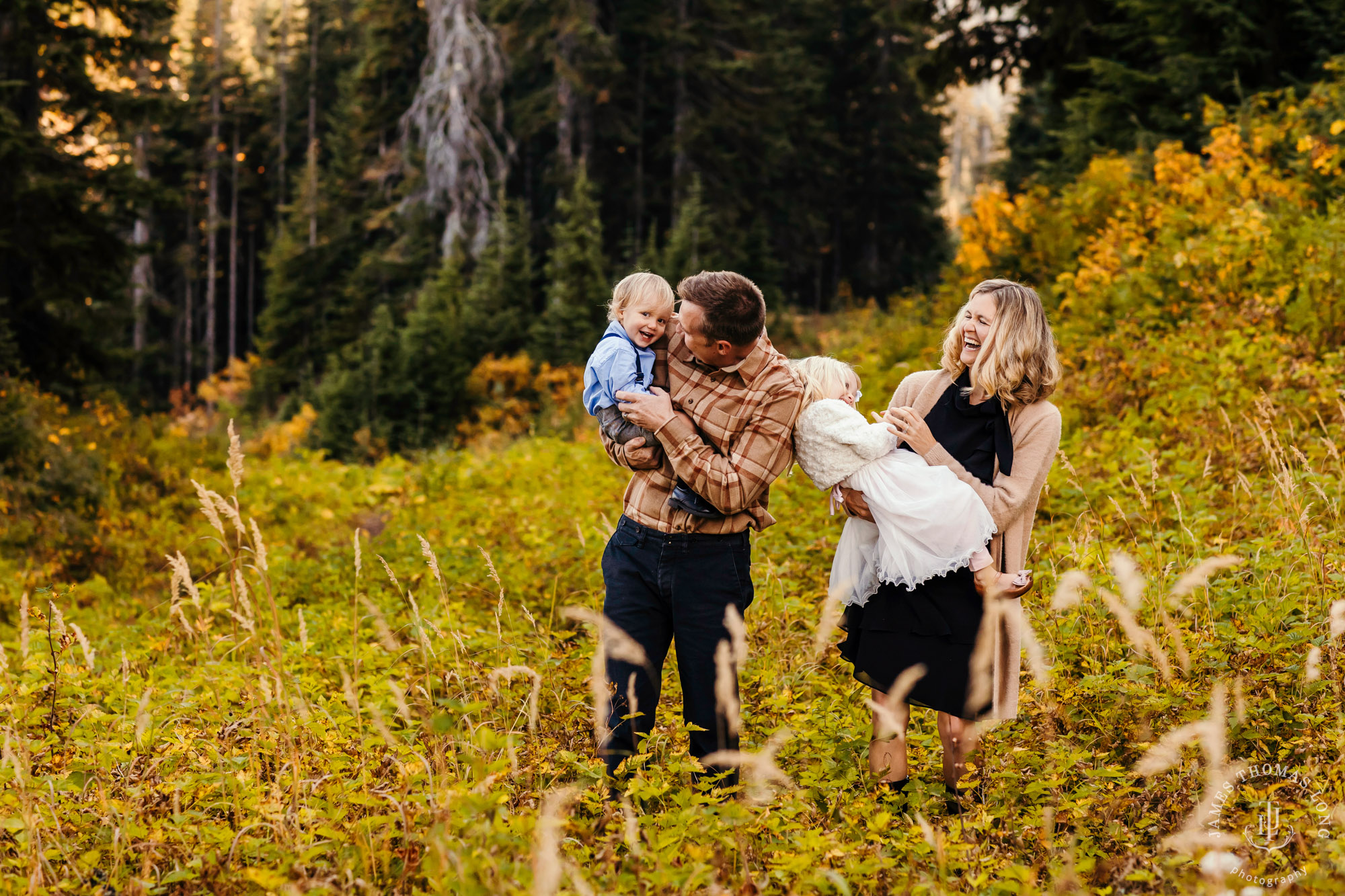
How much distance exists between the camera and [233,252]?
1375 inches

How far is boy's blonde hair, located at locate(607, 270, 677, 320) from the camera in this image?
3.24 m

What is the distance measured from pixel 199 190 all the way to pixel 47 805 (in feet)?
131

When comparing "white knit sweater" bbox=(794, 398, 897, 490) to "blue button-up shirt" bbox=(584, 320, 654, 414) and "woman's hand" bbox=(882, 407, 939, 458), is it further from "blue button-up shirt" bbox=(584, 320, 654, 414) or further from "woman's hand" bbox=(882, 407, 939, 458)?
"blue button-up shirt" bbox=(584, 320, 654, 414)

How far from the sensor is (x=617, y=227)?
89.6 ft

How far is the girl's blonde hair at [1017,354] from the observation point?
124 inches

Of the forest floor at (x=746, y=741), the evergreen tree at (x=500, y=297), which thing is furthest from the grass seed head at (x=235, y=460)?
the evergreen tree at (x=500, y=297)

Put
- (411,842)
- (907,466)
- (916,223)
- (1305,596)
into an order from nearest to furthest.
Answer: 1. (411,842)
2. (907,466)
3. (1305,596)
4. (916,223)

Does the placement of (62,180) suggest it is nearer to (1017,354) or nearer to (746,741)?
(746,741)

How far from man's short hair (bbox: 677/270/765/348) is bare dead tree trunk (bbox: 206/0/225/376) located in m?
34.7

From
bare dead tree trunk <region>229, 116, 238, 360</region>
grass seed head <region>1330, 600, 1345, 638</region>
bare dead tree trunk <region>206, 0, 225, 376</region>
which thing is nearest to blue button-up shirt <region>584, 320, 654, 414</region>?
grass seed head <region>1330, 600, 1345, 638</region>

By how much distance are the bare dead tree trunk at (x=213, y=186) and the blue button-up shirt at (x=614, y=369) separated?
34.3 m

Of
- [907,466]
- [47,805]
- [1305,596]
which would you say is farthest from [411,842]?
[1305,596]

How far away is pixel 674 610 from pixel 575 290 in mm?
17275

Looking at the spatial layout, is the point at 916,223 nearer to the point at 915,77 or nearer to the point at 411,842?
the point at 915,77
